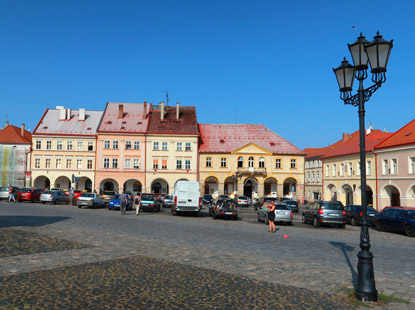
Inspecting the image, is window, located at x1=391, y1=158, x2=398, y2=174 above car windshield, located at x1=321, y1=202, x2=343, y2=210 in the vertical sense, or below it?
above

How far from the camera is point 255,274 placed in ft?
29.3

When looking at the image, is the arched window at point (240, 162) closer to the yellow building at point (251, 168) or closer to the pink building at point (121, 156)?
the yellow building at point (251, 168)

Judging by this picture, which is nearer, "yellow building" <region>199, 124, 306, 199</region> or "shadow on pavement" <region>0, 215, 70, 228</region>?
"shadow on pavement" <region>0, 215, 70, 228</region>

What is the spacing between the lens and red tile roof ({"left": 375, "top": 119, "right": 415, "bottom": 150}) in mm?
40009

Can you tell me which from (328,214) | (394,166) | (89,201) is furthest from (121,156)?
(328,214)

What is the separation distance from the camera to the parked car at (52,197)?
3988 cm

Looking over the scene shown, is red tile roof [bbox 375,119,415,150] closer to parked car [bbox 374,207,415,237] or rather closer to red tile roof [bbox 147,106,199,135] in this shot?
parked car [bbox 374,207,415,237]

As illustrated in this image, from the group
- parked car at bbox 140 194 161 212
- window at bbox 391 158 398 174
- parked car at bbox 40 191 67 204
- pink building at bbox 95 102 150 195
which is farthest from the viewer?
pink building at bbox 95 102 150 195

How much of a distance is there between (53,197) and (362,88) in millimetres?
38569

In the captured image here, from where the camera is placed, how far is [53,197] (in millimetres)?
40469

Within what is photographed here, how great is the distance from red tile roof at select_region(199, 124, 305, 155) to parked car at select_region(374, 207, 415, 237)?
39534 mm

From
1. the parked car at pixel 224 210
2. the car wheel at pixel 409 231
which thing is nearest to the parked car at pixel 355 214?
the car wheel at pixel 409 231

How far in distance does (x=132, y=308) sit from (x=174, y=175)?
54.3 m

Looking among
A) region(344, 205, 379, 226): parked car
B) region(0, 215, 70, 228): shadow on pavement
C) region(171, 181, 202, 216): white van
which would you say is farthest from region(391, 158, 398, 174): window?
region(0, 215, 70, 228): shadow on pavement
